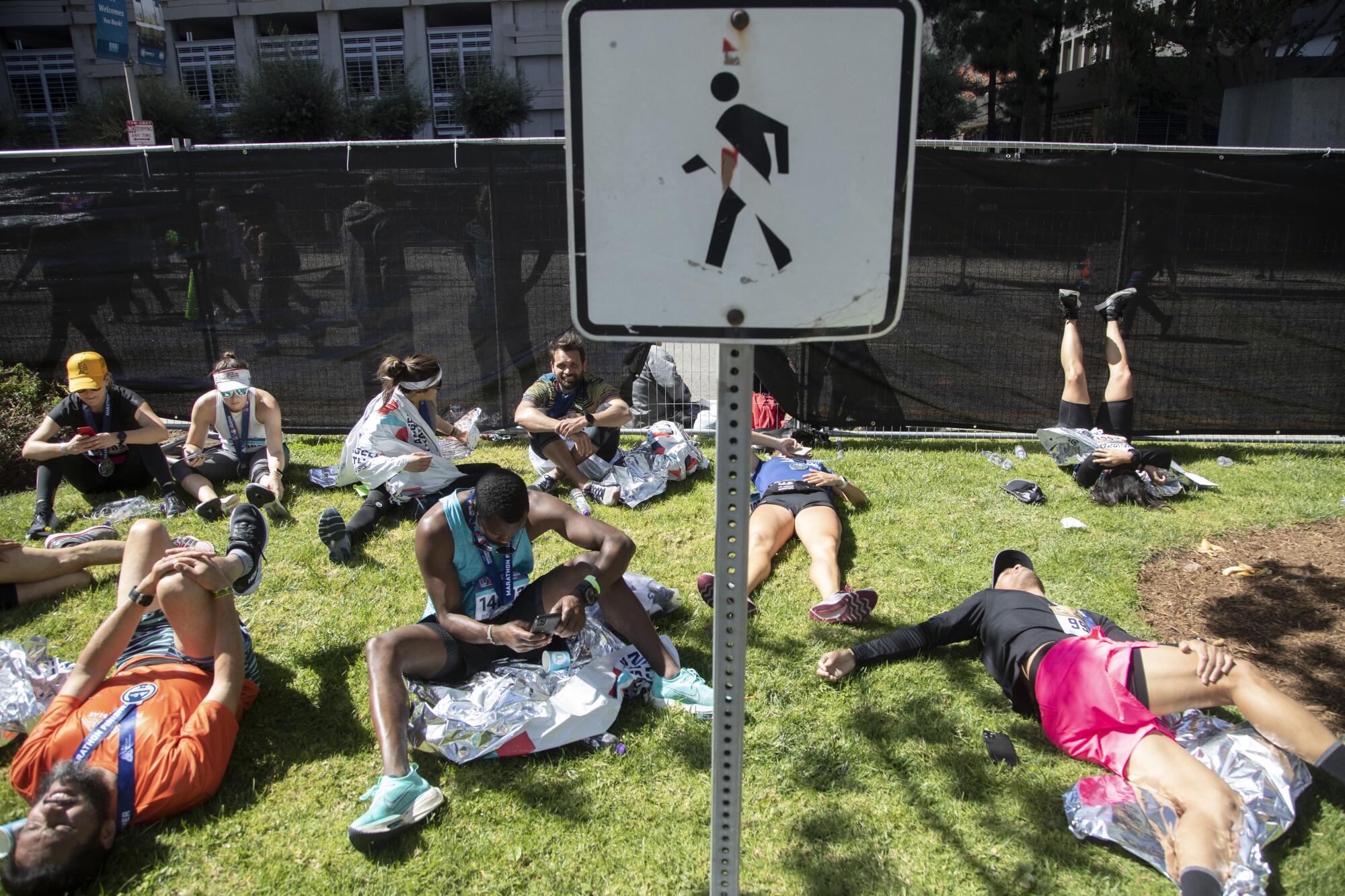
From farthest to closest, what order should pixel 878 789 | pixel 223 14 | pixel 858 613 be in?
1. pixel 223 14
2. pixel 858 613
3. pixel 878 789

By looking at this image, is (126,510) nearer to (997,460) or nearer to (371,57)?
(997,460)

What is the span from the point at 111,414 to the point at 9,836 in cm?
398

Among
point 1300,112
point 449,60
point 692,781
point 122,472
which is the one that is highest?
point 449,60

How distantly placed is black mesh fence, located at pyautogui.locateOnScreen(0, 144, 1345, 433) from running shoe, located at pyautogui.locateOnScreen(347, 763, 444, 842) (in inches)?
178

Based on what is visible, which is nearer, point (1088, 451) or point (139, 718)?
point (139, 718)

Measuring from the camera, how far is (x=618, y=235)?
5.37 feet

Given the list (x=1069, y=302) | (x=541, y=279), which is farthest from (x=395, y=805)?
(x=1069, y=302)

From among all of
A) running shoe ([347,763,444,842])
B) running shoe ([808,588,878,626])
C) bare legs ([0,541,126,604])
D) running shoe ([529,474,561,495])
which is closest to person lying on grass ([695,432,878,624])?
running shoe ([808,588,878,626])

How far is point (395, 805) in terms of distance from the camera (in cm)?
287

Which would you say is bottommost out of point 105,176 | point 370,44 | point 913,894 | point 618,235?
point 913,894

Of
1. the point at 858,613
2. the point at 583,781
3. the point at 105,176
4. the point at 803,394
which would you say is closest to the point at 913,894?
the point at 583,781

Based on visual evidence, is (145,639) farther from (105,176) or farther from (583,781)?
(105,176)

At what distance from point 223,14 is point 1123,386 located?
3828cm

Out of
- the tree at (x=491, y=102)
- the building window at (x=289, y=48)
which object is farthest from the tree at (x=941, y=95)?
the building window at (x=289, y=48)
